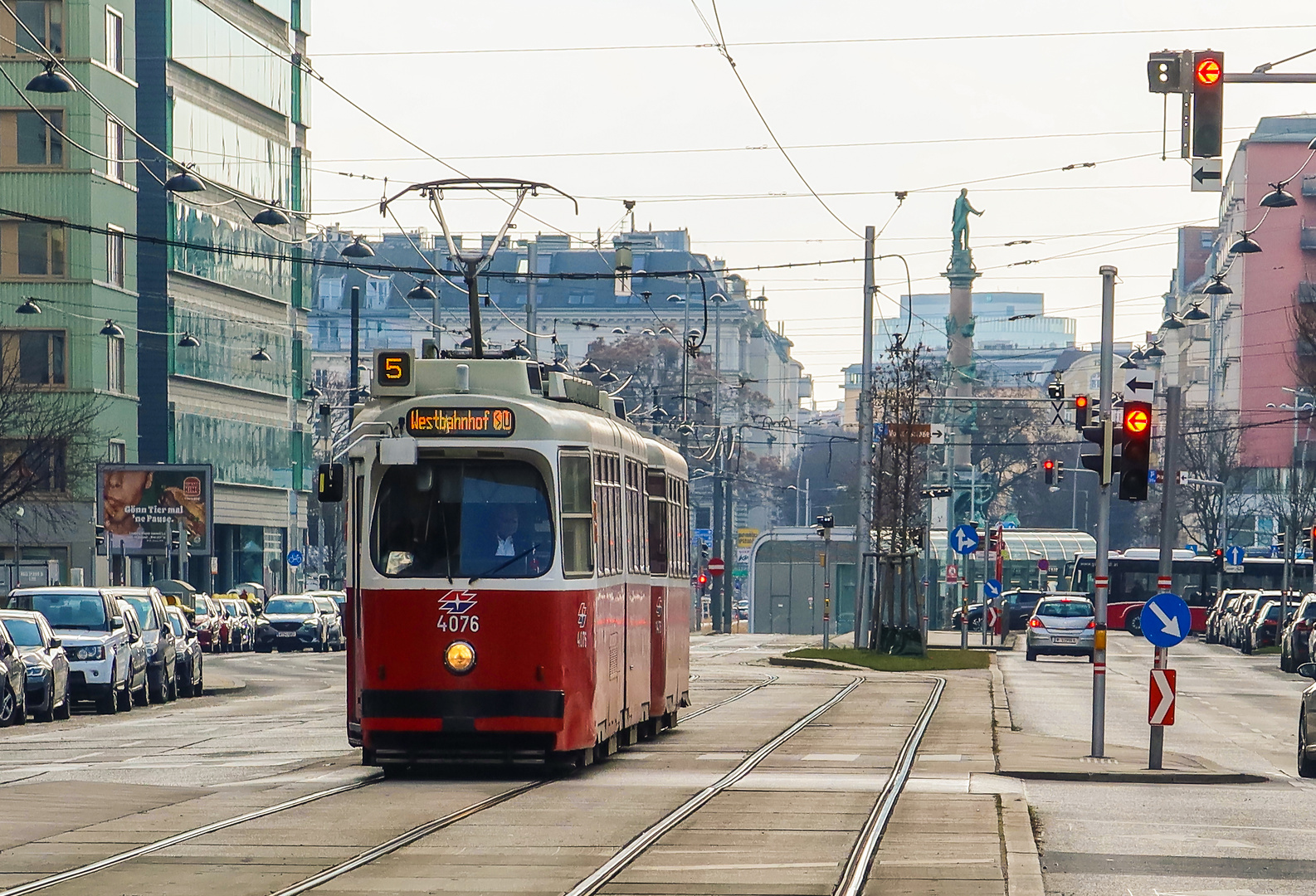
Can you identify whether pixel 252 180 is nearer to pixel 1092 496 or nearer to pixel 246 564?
pixel 246 564

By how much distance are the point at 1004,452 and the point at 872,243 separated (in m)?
64.7

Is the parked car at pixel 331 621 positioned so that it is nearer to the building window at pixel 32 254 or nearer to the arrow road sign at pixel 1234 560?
the building window at pixel 32 254

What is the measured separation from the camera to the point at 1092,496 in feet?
433

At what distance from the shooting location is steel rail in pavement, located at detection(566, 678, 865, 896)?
11.1 meters

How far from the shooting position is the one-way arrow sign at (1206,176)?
58.4 feet

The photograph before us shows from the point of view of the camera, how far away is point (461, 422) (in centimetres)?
1694

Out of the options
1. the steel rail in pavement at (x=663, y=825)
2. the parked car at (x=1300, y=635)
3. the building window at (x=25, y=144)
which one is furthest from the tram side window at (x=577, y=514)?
the building window at (x=25, y=144)

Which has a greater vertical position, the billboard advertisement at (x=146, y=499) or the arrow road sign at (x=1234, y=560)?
the billboard advertisement at (x=146, y=499)

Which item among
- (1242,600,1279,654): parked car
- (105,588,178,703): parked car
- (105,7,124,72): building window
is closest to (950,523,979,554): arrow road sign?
(1242,600,1279,654): parked car

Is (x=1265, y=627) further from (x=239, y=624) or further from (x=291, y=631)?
(x=239, y=624)

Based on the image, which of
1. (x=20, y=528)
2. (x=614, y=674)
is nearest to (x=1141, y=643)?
(x=20, y=528)

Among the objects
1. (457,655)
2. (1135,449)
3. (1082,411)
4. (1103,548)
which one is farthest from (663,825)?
(1082,411)

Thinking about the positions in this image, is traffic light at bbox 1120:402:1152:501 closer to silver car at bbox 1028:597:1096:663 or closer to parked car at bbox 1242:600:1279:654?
silver car at bbox 1028:597:1096:663

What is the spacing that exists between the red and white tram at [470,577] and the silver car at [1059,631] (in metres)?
35.9
